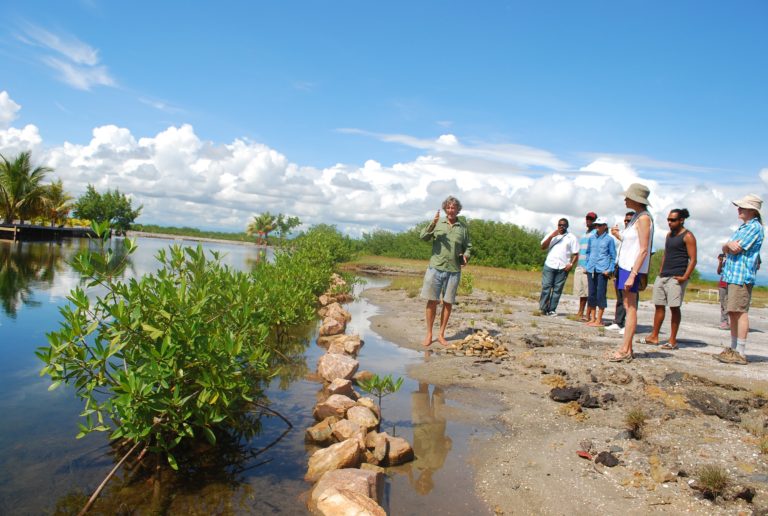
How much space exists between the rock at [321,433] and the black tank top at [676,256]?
17.6 ft

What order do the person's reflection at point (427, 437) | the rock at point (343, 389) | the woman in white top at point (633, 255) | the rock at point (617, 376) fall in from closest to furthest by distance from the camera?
the person's reflection at point (427, 437) → the rock at point (343, 389) → the rock at point (617, 376) → the woman in white top at point (633, 255)

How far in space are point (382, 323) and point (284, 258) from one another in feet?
13.3

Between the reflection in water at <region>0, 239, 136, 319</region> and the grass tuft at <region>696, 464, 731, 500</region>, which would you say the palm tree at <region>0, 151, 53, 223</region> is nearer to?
the reflection in water at <region>0, 239, 136, 319</region>

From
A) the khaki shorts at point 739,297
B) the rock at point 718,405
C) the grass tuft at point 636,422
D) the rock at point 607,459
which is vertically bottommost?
the rock at point 607,459

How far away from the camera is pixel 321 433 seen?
15.3ft

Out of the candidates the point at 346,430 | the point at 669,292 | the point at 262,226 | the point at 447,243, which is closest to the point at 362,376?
the point at 346,430

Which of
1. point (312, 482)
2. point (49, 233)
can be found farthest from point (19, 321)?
point (49, 233)

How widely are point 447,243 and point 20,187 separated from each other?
42.9 meters

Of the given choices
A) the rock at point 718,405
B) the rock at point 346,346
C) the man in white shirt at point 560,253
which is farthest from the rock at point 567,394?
the man in white shirt at point 560,253

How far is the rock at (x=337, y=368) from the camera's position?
640 centimetres

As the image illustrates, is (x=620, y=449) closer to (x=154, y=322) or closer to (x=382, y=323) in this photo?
(x=154, y=322)

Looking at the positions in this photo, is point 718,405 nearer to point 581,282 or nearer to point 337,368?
point 337,368

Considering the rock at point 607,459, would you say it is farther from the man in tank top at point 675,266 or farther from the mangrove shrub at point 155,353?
the man in tank top at point 675,266

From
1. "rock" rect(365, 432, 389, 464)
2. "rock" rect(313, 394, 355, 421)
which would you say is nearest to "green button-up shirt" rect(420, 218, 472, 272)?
"rock" rect(313, 394, 355, 421)
